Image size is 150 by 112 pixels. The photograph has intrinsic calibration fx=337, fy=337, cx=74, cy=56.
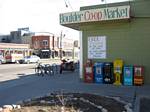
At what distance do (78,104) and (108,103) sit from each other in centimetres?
111

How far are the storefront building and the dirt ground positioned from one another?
19.9 feet

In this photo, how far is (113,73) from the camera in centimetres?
1814

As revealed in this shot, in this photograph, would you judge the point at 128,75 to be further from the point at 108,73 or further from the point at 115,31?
the point at 115,31

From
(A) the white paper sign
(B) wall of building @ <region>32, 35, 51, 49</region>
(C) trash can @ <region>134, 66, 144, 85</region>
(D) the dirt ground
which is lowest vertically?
(D) the dirt ground

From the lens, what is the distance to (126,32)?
59.7ft

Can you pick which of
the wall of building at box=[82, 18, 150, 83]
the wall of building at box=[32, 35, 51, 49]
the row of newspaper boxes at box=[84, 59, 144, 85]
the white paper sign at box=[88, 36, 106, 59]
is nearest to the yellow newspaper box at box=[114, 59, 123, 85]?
the row of newspaper boxes at box=[84, 59, 144, 85]

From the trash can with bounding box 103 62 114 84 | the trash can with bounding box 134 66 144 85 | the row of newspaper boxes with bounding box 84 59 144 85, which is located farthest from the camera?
the trash can with bounding box 103 62 114 84

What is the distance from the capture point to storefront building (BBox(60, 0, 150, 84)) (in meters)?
17.5

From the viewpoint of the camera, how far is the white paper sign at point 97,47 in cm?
1894

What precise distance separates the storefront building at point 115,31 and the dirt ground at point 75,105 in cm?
608

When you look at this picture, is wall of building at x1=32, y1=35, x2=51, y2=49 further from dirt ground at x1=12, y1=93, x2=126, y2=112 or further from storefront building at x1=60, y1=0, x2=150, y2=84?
dirt ground at x1=12, y1=93, x2=126, y2=112

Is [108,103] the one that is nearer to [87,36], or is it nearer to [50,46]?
[87,36]

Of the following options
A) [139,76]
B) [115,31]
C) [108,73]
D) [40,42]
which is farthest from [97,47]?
[40,42]

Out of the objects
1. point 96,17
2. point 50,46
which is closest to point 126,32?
point 96,17
